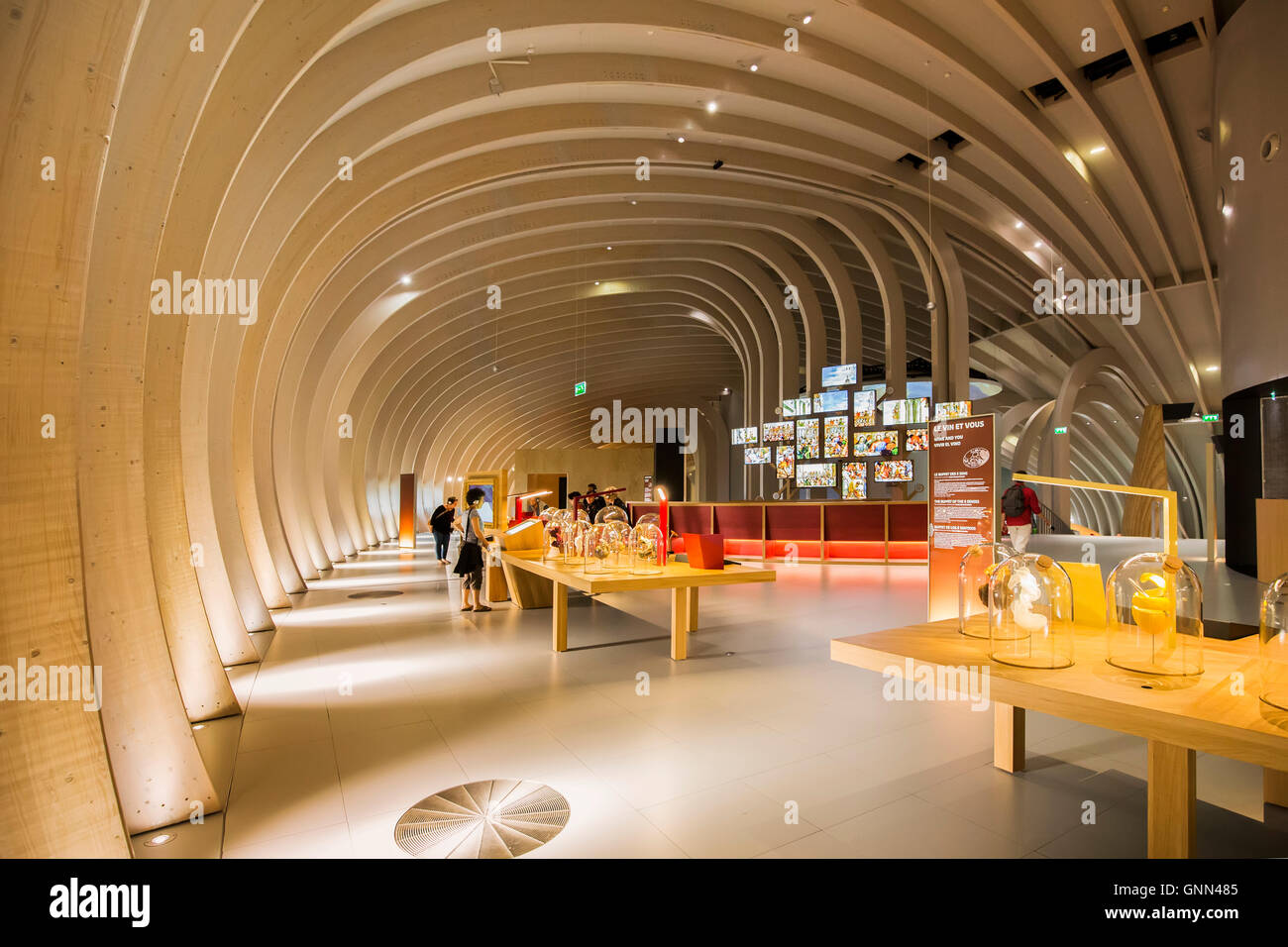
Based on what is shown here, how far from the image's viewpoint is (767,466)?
20.7 m

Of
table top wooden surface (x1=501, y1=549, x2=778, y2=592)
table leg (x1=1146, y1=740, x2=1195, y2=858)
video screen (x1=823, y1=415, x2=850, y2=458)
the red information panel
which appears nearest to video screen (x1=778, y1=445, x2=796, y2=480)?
video screen (x1=823, y1=415, x2=850, y2=458)

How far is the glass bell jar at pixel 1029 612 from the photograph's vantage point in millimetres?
2182

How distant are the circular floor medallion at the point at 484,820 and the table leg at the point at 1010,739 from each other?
7.55ft

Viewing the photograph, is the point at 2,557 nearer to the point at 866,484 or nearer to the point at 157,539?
the point at 157,539

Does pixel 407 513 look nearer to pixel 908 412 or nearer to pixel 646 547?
pixel 908 412

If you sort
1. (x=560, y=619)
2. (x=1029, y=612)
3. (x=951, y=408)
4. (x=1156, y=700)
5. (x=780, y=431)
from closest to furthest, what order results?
(x=1156, y=700) → (x=1029, y=612) → (x=560, y=619) → (x=951, y=408) → (x=780, y=431)

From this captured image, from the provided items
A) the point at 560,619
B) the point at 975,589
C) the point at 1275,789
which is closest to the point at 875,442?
the point at 560,619

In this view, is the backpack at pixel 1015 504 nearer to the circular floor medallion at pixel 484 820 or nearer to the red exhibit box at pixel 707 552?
the red exhibit box at pixel 707 552

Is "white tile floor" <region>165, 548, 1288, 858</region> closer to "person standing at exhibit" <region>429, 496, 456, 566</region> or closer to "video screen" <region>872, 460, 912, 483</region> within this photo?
"person standing at exhibit" <region>429, 496, 456, 566</region>

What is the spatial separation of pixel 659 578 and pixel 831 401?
1266cm

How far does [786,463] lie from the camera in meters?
17.6
